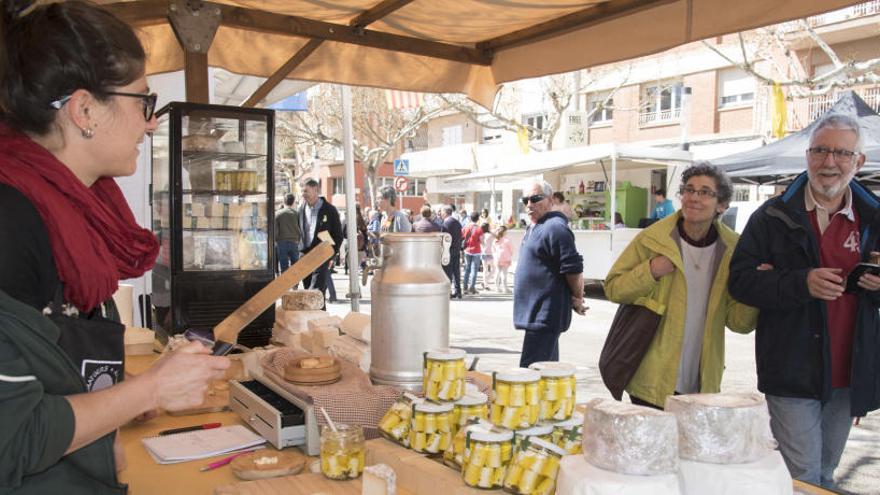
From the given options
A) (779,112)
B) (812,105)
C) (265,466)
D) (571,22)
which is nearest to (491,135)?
(812,105)

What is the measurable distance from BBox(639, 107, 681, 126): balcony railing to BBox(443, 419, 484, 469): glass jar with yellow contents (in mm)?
24376

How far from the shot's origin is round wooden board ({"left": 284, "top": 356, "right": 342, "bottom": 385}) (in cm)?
203

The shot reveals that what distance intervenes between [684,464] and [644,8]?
2563mm

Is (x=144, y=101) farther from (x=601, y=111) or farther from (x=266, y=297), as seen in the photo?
(x=601, y=111)

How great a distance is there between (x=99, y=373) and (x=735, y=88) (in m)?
23.9

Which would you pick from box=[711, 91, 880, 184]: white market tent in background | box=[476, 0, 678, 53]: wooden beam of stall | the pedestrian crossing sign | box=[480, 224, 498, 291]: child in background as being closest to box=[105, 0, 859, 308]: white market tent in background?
box=[476, 0, 678, 53]: wooden beam of stall

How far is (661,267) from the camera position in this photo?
3.02 metres

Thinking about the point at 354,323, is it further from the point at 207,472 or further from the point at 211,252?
the point at 211,252

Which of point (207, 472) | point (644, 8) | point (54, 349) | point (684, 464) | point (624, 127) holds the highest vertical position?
point (624, 127)

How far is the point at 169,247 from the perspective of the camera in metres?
4.09

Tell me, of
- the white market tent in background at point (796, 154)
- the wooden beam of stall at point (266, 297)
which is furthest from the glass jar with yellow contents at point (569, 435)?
the white market tent in background at point (796, 154)

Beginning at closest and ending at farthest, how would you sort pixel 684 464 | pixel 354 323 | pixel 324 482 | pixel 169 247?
pixel 684 464 < pixel 324 482 < pixel 354 323 < pixel 169 247

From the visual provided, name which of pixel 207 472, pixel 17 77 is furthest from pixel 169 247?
pixel 17 77

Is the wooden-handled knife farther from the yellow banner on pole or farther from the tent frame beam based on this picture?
the yellow banner on pole
